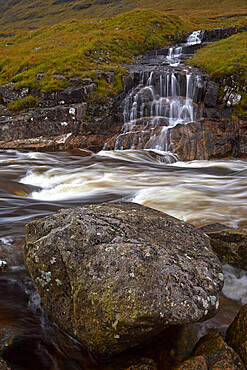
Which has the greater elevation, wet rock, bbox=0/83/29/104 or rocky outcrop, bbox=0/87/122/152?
wet rock, bbox=0/83/29/104

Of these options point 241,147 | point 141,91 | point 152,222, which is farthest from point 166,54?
point 152,222

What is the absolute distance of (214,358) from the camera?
9.29ft

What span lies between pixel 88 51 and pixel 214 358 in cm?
2498

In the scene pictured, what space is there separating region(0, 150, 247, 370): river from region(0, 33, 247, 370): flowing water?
0.5 inches

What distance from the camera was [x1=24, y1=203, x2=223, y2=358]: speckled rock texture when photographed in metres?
2.88

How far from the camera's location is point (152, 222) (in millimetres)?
4102

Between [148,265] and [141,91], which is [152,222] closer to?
[148,265]

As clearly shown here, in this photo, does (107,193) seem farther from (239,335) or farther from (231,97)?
(231,97)

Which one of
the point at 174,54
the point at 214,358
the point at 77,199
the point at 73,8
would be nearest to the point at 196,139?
the point at 77,199

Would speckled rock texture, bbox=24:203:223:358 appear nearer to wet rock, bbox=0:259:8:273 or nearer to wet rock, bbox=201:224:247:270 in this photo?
wet rock, bbox=201:224:247:270

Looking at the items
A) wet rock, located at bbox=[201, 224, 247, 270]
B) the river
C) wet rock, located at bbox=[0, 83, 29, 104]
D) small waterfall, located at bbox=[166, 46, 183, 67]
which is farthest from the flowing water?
small waterfall, located at bbox=[166, 46, 183, 67]

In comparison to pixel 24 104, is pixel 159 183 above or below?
below

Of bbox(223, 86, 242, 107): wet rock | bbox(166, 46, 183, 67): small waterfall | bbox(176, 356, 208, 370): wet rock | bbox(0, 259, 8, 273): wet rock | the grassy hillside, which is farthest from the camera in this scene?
the grassy hillside

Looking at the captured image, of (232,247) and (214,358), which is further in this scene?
(232,247)
